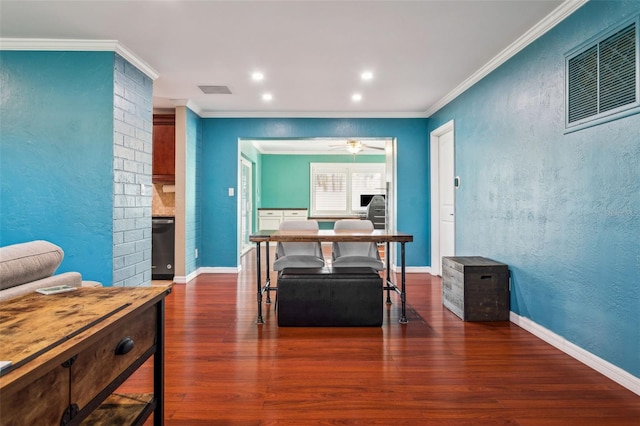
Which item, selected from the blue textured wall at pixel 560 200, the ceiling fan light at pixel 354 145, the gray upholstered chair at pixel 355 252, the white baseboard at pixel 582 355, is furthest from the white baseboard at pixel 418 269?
the ceiling fan light at pixel 354 145

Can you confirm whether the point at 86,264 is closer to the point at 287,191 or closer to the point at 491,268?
the point at 491,268

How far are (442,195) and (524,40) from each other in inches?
99.8

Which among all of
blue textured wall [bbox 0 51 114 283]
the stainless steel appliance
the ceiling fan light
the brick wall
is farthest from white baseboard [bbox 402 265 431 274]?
blue textured wall [bbox 0 51 114 283]

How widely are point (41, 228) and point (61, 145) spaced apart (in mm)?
732

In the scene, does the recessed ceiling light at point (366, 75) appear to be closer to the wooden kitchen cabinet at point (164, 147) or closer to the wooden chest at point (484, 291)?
the wooden chest at point (484, 291)

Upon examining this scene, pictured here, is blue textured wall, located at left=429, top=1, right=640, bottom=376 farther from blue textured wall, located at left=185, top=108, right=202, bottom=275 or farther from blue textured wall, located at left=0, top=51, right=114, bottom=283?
blue textured wall, located at left=185, top=108, right=202, bottom=275

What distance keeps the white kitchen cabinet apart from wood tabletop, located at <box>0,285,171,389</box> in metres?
7.94

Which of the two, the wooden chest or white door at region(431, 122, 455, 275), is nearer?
the wooden chest

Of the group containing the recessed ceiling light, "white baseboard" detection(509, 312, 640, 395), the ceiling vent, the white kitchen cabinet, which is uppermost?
the ceiling vent

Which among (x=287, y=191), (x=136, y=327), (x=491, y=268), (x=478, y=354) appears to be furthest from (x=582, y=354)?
(x=287, y=191)

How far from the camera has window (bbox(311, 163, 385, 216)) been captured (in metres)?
9.85

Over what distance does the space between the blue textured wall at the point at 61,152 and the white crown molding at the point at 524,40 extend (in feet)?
11.5

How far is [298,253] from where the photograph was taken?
3.77 meters

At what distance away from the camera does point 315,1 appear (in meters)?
2.46
